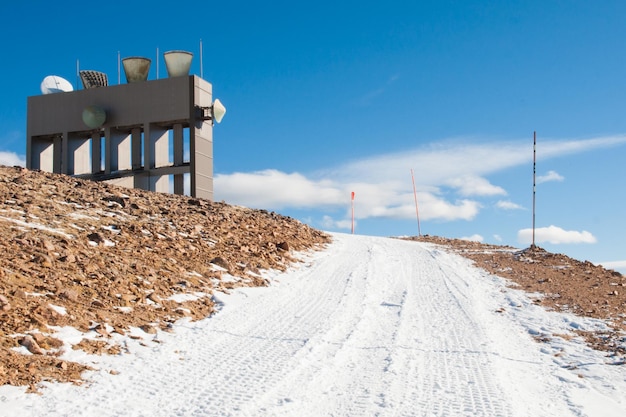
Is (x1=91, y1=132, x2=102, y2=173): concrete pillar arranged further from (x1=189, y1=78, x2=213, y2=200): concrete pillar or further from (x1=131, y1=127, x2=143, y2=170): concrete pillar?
(x1=189, y1=78, x2=213, y2=200): concrete pillar

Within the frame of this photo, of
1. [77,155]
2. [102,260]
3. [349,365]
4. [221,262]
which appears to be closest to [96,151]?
[77,155]

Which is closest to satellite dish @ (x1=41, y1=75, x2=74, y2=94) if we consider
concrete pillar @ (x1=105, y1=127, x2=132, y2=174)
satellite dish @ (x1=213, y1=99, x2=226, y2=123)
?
concrete pillar @ (x1=105, y1=127, x2=132, y2=174)

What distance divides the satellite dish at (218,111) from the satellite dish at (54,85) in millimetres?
10036

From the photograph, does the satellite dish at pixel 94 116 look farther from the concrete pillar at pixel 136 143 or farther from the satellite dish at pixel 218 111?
the satellite dish at pixel 218 111

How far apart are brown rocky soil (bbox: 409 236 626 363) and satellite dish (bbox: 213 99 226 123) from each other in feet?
44.4

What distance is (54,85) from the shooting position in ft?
109

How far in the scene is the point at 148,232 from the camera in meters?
13.6

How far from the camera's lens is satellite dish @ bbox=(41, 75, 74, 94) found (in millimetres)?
33125

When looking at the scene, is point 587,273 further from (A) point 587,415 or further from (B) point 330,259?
(A) point 587,415

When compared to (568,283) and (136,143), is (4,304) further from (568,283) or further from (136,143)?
(136,143)

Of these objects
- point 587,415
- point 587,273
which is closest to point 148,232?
point 587,415

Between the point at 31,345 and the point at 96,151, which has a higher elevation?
the point at 96,151

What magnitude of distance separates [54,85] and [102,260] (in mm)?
26638

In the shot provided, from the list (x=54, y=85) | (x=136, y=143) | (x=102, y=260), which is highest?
(x=54, y=85)
